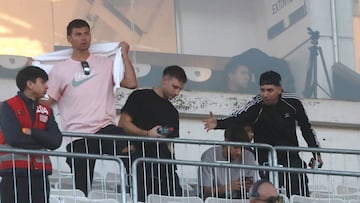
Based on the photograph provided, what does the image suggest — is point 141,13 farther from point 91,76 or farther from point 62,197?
point 62,197

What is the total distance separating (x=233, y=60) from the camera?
13.3 m

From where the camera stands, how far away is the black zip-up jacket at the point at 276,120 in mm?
10414

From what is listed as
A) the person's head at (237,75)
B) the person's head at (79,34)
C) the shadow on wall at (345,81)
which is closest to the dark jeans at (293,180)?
the person's head at (79,34)

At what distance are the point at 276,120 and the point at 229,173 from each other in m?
0.76

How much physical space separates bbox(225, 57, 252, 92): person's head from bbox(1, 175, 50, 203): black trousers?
16.0 feet

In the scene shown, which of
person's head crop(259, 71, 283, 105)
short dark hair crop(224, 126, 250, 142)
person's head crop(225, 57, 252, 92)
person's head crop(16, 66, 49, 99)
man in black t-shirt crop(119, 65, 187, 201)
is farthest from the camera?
person's head crop(225, 57, 252, 92)

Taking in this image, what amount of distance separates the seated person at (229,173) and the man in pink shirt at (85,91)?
0.76 metres

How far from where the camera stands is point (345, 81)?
44.2 feet

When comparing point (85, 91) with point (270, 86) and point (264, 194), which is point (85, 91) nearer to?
point (270, 86)

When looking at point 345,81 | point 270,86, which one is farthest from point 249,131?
point 345,81

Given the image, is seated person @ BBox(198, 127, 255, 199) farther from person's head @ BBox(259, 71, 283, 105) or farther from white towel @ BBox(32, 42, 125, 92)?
white towel @ BBox(32, 42, 125, 92)

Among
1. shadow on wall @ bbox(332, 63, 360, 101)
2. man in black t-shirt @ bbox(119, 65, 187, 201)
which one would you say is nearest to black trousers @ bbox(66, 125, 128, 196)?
man in black t-shirt @ bbox(119, 65, 187, 201)

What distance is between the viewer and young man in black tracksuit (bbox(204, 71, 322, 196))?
10.3m

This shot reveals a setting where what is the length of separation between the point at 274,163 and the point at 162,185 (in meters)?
0.96
